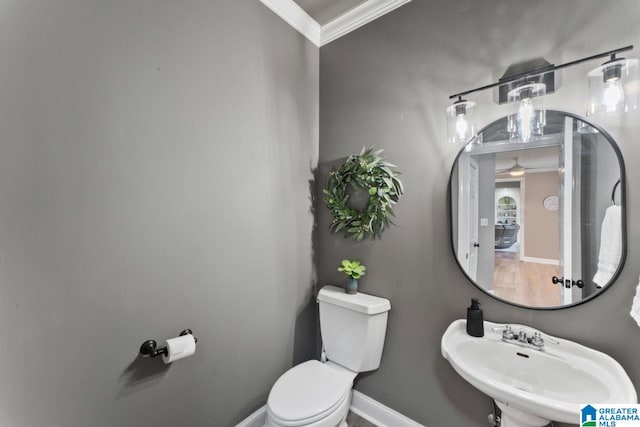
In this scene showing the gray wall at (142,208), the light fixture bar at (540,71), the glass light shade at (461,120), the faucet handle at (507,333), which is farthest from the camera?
the glass light shade at (461,120)

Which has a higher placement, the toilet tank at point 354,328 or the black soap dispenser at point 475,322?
the black soap dispenser at point 475,322

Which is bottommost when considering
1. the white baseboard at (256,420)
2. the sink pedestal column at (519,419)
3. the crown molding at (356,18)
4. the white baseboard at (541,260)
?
the white baseboard at (256,420)

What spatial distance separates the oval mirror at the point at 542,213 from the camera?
3.54 ft

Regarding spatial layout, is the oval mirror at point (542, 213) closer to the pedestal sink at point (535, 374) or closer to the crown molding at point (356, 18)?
the pedestal sink at point (535, 374)

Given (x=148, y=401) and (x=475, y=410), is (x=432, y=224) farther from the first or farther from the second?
(x=148, y=401)

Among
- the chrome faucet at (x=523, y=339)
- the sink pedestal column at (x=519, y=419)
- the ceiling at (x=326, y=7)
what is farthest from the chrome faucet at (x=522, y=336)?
the ceiling at (x=326, y=7)

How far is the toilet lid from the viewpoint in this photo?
122 centimetres

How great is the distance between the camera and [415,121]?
154 centimetres

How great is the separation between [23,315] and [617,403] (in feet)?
6.46

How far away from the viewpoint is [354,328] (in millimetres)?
1596

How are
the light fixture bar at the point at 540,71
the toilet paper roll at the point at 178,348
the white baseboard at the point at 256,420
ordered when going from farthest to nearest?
1. the white baseboard at the point at 256,420
2. the toilet paper roll at the point at 178,348
3. the light fixture bar at the point at 540,71

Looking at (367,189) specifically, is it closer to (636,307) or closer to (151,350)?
(636,307)

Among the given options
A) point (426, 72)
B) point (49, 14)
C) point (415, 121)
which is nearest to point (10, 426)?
point (49, 14)

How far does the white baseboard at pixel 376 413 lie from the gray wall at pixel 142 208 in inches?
22.6
